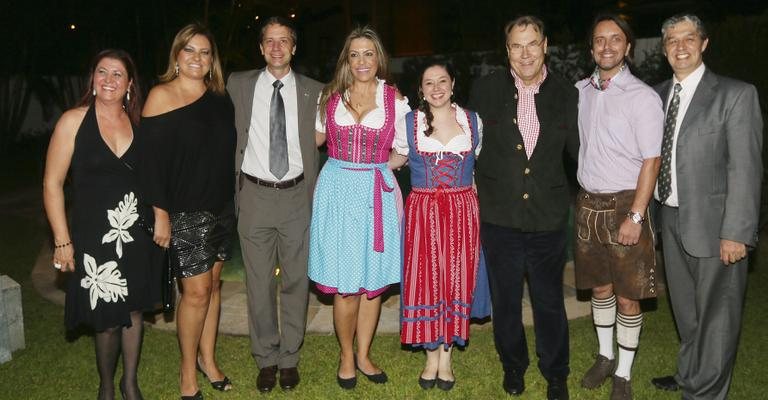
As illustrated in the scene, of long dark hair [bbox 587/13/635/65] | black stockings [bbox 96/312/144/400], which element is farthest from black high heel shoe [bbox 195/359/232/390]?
long dark hair [bbox 587/13/635/65]

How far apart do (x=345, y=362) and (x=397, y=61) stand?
13.9 metres

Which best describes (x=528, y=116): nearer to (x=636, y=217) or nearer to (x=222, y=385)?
(x=636, y=217)

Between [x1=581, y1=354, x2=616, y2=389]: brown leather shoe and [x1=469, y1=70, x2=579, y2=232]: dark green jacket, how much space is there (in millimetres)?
914

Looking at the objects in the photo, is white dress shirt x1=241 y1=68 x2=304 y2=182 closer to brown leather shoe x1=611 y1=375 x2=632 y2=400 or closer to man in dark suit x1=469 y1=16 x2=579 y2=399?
man in dark suit x1=469 y1=16 x2=579 y2=399

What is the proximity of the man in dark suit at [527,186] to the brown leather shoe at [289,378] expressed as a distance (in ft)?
3.90

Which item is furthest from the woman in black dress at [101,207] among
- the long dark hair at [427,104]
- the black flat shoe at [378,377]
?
the long dark hair at [427,104]

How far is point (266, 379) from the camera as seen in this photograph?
12.4 feet

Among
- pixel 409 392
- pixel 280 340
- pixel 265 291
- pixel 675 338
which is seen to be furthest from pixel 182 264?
pixel 675 338

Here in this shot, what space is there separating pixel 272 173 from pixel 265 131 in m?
0.23

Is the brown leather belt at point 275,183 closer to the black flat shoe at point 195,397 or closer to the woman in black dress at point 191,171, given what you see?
the woman in black dress at point 191,171

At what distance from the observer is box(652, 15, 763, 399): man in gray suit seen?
3.06m

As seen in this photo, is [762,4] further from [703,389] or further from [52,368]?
[52,368]

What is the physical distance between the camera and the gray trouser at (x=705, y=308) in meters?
3.20

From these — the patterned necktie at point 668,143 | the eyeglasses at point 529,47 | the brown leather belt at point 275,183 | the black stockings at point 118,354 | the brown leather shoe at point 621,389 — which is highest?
the eyeglasses at point 529,47
